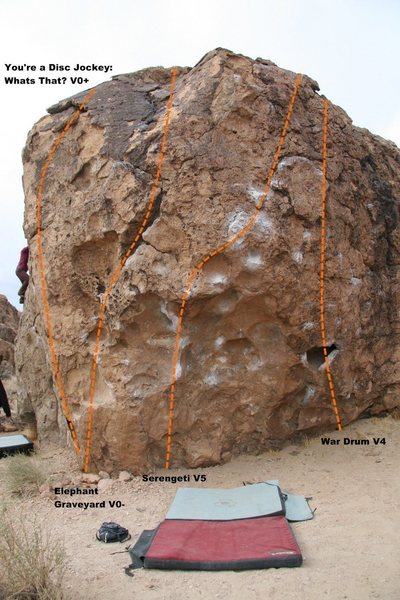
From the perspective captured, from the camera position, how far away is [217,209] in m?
5.11

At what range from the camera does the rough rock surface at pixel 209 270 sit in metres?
5.15

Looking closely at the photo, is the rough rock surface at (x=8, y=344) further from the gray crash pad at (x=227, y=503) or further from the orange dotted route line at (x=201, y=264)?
the gray crash pad at (x=227, y=503)

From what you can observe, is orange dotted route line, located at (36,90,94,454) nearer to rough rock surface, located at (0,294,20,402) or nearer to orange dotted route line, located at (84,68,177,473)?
orange dotted route line, located at (84,68,177,473)

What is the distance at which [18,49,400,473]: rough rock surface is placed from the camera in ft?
16.9

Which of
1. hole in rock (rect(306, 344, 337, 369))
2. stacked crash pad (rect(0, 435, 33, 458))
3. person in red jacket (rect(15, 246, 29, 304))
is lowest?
stacked crash pad (rect(0, 435, 33, 458))

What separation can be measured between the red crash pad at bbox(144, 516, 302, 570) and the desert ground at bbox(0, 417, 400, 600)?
0.18 ft

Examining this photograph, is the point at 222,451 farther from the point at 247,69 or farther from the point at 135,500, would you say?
the point at 247,69

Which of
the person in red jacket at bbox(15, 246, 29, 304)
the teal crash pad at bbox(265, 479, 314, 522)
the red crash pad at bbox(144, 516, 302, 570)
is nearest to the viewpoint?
the red crash pad at bbox(144, 516, 302, 570)

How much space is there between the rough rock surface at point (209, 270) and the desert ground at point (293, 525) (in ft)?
0.93

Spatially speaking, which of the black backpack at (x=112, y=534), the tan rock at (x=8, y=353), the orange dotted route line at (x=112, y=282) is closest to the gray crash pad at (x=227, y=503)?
the black backpack at (x=112, y=534)

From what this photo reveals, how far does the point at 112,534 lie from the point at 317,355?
2.57m

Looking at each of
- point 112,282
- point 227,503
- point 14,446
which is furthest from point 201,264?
point 14,446

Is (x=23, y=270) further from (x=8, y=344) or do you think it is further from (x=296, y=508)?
(x=296, y=508)

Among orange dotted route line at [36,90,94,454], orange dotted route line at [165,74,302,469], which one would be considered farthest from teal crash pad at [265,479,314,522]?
orange dotted route line at [36,90,94,454]
